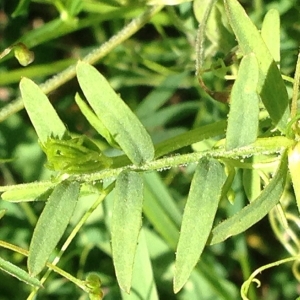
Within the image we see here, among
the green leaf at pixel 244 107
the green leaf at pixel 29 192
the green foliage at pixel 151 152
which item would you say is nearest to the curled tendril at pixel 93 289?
the green foliage at pixel 151 152

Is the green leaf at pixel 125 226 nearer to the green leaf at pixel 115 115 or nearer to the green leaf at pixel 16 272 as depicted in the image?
the green leaf at pixel 115 115

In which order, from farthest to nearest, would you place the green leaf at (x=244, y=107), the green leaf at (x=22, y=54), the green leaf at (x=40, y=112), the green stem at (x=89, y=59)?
the green stem at (x=89, y=59) < the green leaf at (x=22, y=54) < the green leaf at (x=40, y=112) < the green leaf at (x=244, y=107)

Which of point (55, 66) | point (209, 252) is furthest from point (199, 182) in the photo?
point (209, 252)

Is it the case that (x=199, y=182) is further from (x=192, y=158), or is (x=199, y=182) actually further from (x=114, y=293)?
(x=114, y=293)

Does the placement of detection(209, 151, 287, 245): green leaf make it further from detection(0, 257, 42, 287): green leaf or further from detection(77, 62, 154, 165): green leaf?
detection(0, 257, 42, 287): green leaf

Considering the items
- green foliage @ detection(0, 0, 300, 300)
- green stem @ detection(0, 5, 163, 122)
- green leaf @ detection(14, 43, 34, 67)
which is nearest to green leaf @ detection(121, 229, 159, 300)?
green foliage @ detection(0, 0, 300, 300)

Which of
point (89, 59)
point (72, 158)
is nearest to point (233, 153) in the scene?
point (72, 158)

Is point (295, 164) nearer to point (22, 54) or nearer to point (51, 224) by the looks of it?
point (51, 224)
